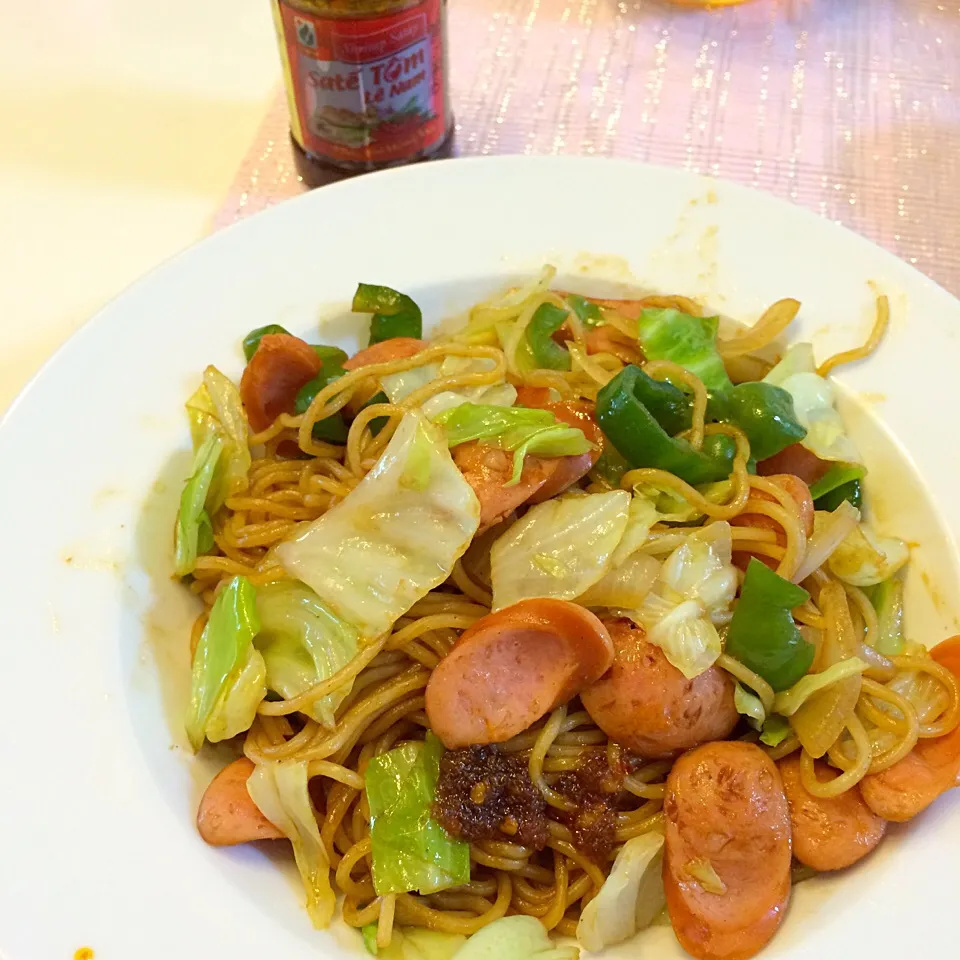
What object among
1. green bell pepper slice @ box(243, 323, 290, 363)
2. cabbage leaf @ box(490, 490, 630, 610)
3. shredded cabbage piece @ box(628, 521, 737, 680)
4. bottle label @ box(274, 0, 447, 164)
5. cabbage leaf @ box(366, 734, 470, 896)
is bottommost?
cabbage leaf @ box(366, 734, 470, 896)

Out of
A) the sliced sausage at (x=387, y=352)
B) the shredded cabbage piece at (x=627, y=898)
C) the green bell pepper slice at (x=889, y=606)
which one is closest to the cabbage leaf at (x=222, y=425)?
the sliced sausage at (x=387, y=352)

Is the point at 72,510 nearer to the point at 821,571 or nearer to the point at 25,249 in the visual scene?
the point at 25,249

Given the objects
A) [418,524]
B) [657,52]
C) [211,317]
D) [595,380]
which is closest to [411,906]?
[418,524]

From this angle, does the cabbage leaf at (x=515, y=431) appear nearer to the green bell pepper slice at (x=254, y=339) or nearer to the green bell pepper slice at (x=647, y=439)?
the green bell pepper slice at (x=647, y=439)

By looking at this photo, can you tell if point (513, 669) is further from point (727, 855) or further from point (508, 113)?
point (508, 113)

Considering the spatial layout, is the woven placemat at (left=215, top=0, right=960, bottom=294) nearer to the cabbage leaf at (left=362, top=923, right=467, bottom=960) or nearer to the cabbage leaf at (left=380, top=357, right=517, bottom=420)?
the cabbage leaf at (left=380, top=357, right=517, bottom=420)

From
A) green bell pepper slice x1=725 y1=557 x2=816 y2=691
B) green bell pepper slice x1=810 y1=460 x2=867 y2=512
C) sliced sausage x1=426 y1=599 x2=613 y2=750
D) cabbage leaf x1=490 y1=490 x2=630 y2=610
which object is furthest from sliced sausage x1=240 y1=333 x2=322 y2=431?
green bell pepper slice x1=810 y1=460 x2=867 y2=512

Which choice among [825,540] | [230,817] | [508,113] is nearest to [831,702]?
[825,540]
